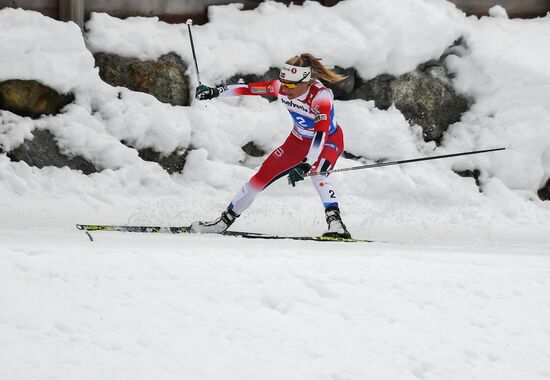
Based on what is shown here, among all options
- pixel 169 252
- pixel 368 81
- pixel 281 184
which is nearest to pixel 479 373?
pixel 169 252

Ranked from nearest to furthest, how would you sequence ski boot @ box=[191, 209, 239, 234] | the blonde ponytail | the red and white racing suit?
the blonde ponytail < the red and white racing suit < ski boot @ box=[191, 209, 239, 234]

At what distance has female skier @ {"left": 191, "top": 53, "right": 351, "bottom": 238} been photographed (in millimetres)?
7766

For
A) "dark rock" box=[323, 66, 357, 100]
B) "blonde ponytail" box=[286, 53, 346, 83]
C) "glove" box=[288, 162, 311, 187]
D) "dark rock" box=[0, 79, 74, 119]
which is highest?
"dark rock" box=[323, 66, 357, 100]

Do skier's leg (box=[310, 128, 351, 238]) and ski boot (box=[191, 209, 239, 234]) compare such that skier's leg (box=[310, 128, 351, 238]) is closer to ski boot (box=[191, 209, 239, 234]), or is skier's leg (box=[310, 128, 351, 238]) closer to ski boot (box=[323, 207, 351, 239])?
ski boot (box=[323, 207, 351, 239])

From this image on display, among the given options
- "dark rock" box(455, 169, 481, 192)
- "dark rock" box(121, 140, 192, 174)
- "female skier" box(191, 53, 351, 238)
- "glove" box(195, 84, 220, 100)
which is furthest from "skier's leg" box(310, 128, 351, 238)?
"dark rock" box(455, 169, 481, 192)

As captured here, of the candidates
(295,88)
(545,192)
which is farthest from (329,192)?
(545,192)

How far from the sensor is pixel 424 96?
1177 centimetres

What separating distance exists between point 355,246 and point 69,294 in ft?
10.3

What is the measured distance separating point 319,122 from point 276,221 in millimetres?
2006

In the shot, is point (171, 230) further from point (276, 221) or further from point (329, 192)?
point (276, 221)

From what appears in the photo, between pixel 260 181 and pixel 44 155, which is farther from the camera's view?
pixel 44 155

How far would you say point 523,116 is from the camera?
11.8 metres

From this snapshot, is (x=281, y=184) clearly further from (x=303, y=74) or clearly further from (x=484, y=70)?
(x=484, y=70)

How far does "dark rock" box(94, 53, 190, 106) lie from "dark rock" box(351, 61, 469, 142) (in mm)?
2558
